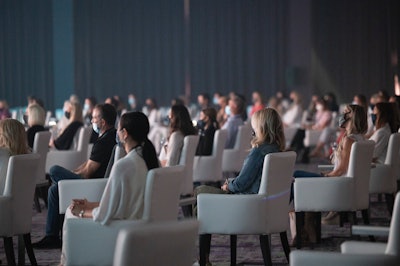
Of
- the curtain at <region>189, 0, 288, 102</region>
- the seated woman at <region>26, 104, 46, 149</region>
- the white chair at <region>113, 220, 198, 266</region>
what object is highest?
the curtain at <region>189, 0, 288, 102</region>

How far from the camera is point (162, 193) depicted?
6.12 metres

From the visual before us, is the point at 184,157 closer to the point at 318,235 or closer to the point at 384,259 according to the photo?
the point at 318,235

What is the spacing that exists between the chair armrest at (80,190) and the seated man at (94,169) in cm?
36

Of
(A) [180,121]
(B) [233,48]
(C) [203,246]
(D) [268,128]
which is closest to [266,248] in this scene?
(C) [203,246]

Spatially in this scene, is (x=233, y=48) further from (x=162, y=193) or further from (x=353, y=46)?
(x=162, y=193)

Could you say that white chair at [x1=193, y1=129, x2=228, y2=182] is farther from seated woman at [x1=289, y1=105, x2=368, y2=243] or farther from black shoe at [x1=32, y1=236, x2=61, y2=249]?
black shoe at [x1=32, y1=236, x2=61, y2=249]

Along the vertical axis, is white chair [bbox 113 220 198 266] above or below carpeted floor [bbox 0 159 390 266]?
above

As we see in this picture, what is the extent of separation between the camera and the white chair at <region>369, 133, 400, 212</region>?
9664mm

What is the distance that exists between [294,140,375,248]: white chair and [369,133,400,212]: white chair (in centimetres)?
106

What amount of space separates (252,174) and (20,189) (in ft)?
4.95

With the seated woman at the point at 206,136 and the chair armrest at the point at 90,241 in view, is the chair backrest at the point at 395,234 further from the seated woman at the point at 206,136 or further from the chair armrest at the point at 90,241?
the seated woman at the point at 206,136

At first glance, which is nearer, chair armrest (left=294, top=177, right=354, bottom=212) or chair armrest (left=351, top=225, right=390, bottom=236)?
chair armrest (left=351, top=225, right=390, bottom=236)

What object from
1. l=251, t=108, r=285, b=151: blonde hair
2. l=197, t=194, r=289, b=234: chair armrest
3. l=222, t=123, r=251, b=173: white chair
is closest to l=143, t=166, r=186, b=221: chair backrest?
l=197, t=194, r=289, b=234: chair armrest

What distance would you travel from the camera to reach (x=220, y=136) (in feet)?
38.7
